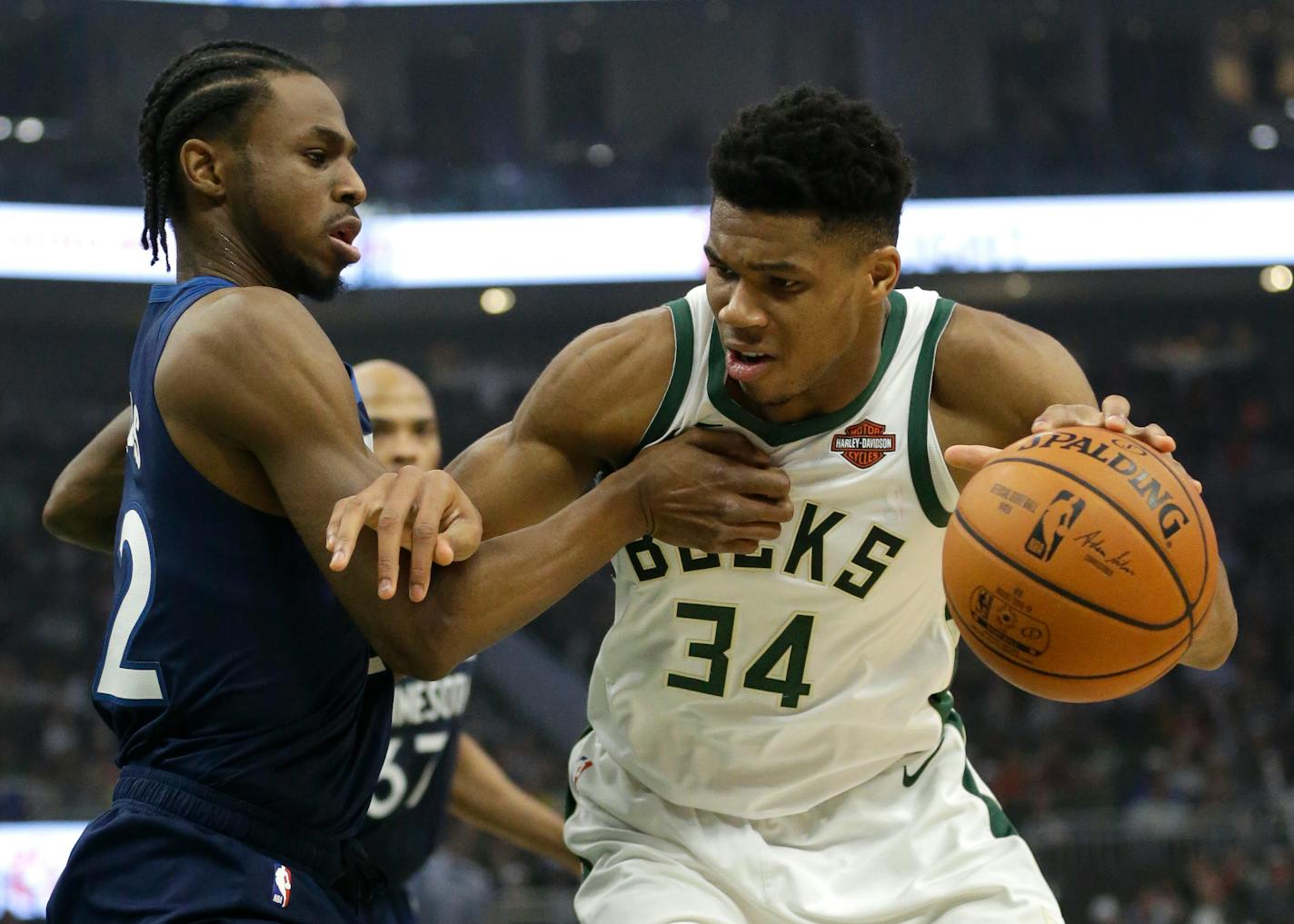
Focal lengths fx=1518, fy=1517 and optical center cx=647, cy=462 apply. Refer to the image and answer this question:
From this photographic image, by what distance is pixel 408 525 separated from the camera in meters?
2.44

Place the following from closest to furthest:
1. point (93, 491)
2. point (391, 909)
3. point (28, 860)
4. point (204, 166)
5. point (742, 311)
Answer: point (204, 166) < point (742, 311) < point (93, 491) < point (391, 909) < point (28, 860)

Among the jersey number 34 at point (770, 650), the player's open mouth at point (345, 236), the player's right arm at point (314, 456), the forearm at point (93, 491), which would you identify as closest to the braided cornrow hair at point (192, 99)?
the player's open mouth at point (345, 236)

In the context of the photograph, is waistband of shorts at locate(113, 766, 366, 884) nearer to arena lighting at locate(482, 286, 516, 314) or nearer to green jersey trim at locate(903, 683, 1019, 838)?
Result: green jersey trim at locate(903, 683, 1019, 838)

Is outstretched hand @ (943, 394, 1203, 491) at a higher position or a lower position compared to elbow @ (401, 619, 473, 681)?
higher

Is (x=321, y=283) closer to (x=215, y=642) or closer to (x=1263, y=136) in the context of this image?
(x=215, y=642)

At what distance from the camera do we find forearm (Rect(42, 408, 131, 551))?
10.8 feet

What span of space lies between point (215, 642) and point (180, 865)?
363mm

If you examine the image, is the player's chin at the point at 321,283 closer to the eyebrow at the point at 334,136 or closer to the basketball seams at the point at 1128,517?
the eyebrow at the point at 334,136

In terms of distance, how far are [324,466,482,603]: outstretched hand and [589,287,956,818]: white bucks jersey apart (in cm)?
69

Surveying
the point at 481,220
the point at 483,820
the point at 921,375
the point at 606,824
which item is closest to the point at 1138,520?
the point at 921,375

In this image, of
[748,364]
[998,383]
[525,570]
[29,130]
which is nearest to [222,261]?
[525,570]

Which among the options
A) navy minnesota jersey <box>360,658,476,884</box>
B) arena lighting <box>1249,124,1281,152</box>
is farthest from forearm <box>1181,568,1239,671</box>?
arena lighting <box>1249,124,1281,152</box>

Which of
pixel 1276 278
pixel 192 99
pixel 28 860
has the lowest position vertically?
pixel 28 860

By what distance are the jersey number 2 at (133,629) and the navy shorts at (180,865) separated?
139 millimetres
